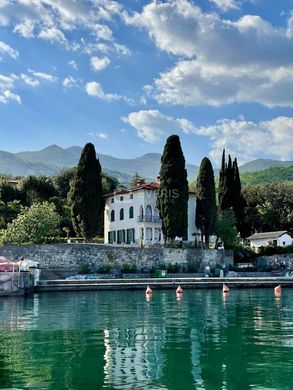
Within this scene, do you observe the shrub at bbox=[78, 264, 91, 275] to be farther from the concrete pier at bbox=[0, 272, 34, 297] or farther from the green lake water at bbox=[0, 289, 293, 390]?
the green lake water at bbox=[0, 289, 293, 390]

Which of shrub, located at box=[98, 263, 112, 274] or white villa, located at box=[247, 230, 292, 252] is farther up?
white villa, located at box=[247, 230, 292, 252]

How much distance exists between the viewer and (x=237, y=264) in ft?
172

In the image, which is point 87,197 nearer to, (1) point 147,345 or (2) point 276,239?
(2) point 276,239

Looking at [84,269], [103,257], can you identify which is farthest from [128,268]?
[84,269]

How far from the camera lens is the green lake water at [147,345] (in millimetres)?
12188

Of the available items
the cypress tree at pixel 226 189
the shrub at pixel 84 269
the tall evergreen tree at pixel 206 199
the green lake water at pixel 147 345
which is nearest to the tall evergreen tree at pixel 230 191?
the cypress tree at pixel 226 189

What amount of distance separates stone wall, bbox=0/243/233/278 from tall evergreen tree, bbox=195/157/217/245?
412cm

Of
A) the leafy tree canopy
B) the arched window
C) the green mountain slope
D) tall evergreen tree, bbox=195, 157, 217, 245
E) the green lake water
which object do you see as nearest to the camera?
the green lake water

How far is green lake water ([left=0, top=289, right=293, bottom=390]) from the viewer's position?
12188 millimetres

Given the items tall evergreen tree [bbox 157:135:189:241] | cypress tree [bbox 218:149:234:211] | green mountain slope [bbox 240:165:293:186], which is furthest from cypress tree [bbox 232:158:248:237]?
green mountain slope [bbox 240:165:293:186]

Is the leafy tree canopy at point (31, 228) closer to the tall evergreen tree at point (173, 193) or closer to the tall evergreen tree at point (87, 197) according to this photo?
the tall evergreen tree at point (87, 197)

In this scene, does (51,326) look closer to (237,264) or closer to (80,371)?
(80,371)

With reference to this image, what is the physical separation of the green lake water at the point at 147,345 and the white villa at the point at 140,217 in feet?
84.7

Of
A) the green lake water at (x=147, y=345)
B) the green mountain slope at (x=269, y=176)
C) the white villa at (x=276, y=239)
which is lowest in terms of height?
the green lake water at (x=147, y=345)
